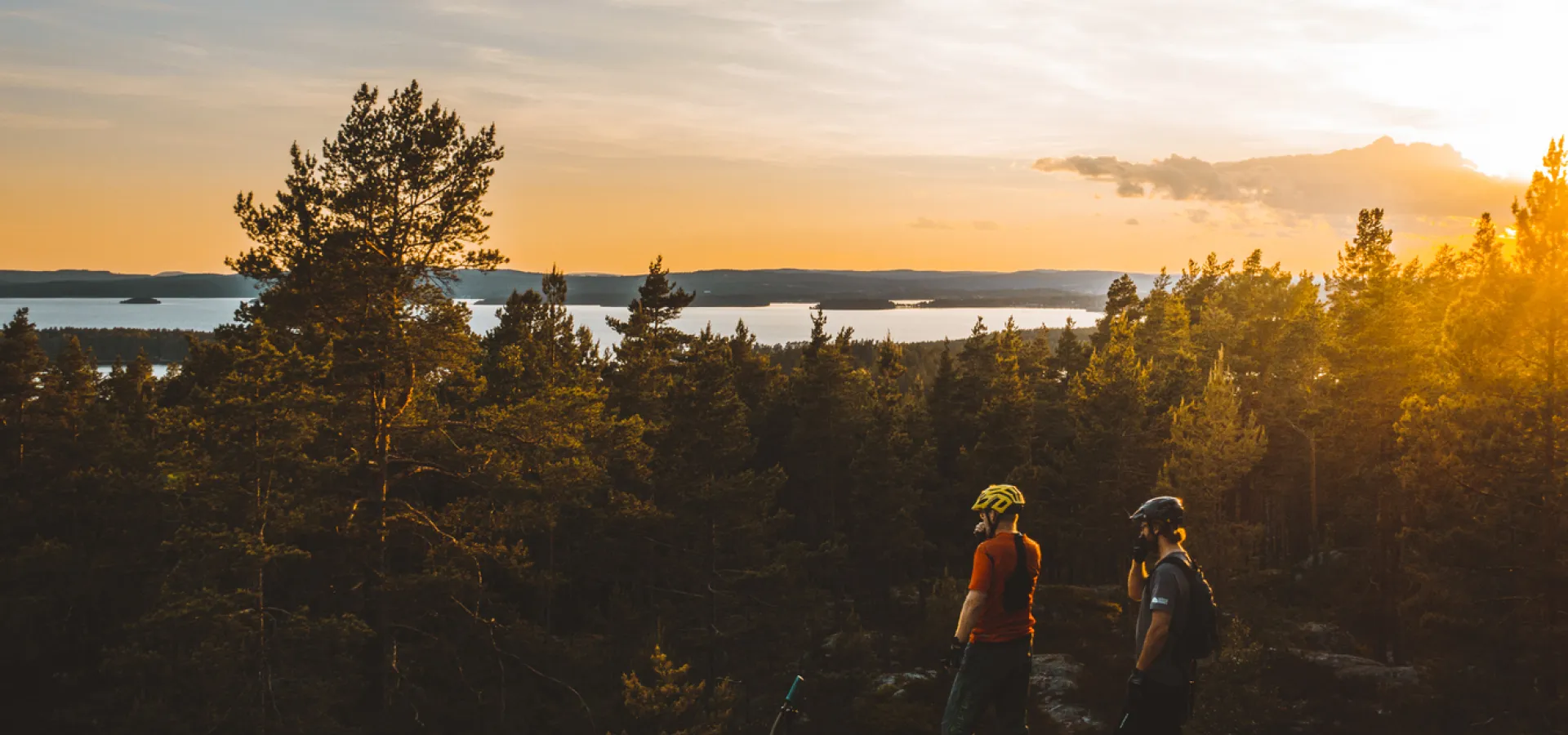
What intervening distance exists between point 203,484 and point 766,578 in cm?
1704

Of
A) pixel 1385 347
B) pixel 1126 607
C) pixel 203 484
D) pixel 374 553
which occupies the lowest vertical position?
pixel 1126 607

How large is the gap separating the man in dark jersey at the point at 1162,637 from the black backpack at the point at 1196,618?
0.6 inches

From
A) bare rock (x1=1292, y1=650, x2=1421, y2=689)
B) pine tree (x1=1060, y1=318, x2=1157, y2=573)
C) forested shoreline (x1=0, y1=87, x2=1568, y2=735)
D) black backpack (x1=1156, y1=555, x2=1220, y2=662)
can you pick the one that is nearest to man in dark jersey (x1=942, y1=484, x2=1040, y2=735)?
black backpack (x1=1156, y1=555, x2=1220, y2=662)

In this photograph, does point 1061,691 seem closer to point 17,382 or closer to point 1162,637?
point 1162,637

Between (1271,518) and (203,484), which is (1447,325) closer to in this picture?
(203,484)

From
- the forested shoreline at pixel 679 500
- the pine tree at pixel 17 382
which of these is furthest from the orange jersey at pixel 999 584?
the pine tree at pixel 17 382

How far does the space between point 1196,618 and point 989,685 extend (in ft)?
5.49

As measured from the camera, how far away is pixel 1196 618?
22.3 feet

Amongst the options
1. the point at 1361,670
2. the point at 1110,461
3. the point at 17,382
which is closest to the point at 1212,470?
the point at 1110,461

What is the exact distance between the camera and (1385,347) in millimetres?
34500

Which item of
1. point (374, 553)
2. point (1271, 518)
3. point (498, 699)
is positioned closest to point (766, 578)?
point (498, 699)

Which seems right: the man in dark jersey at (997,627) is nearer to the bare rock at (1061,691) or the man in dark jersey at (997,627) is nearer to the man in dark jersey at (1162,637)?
the man in dark jersey at (1162,637)

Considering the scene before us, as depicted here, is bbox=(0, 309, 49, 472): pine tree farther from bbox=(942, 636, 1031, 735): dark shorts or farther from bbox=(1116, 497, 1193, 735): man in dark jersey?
bbox=(1116, 497, 1193, 735): man in dark jersey

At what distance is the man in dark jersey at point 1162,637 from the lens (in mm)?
6738
